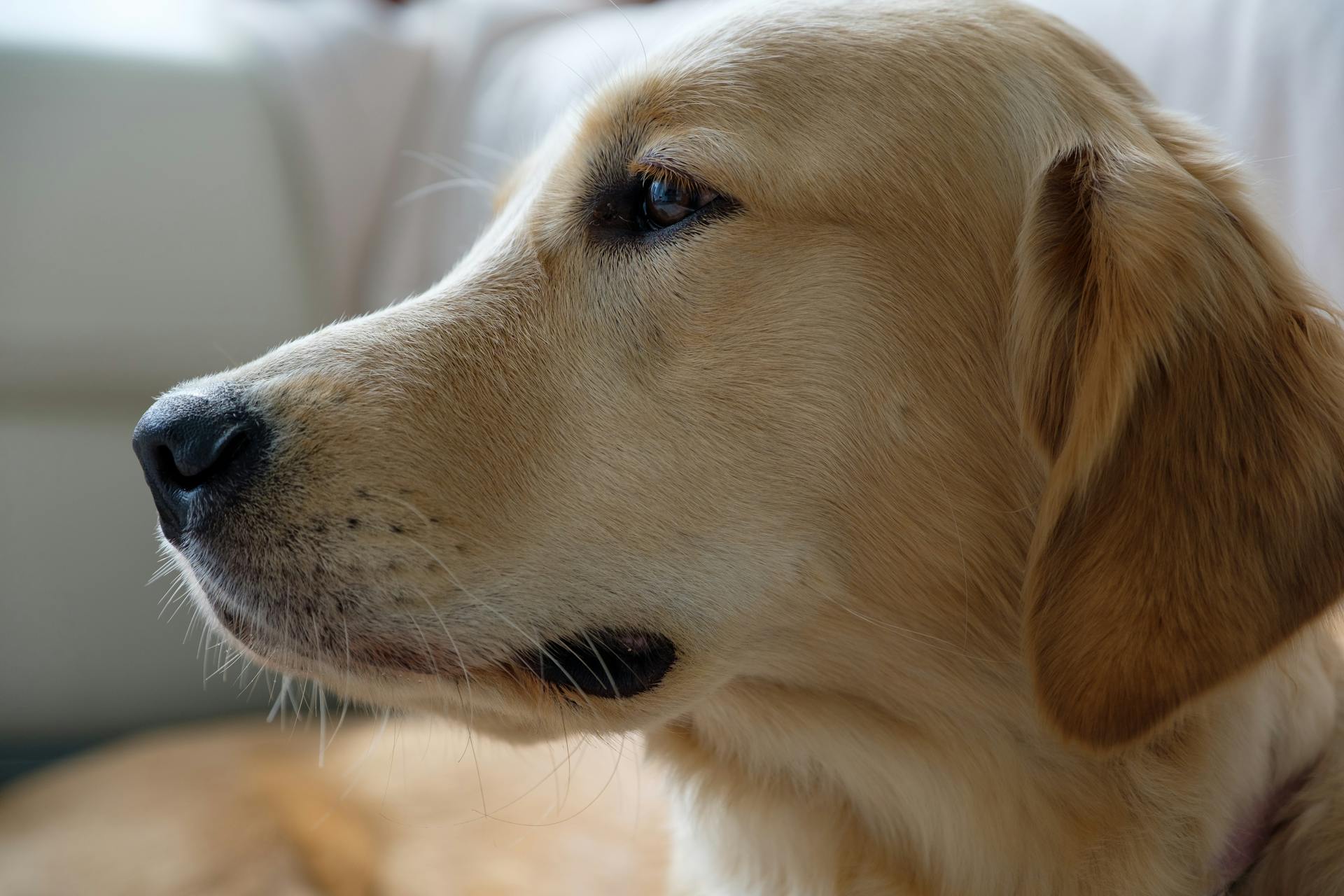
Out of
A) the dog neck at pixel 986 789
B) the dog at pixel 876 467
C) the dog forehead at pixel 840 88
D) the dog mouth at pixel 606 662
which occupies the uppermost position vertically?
the dog forehead at pixel 840 88

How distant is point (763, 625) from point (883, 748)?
9.0 inches

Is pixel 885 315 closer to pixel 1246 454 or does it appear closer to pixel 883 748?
pixel 1246 454

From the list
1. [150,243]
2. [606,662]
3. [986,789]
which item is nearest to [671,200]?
[606,662]

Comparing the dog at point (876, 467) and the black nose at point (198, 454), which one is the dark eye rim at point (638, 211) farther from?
the black nose at point (198, 454)

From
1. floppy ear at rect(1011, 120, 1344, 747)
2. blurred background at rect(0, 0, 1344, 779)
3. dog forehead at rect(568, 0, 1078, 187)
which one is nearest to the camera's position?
floppy ear at rect(1011, 120, 1344, 747)

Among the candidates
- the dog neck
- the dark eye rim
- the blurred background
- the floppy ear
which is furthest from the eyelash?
the blurred background

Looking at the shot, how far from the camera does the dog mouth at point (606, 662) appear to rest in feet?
3.32

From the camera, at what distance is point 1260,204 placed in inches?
43.7

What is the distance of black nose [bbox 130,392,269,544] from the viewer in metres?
0.96

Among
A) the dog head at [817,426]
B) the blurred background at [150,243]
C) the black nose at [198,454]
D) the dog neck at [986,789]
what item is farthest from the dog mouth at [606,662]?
the blurred background at [150,243]

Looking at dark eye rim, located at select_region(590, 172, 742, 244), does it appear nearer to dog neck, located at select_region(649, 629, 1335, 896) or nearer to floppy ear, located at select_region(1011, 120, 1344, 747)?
floppy ear, located at select_region(1011, 120, 1344, 747)

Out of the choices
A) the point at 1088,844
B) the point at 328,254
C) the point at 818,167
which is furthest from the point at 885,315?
the point at 328,254

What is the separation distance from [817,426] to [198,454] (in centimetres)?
57

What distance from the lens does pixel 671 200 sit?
3.51 ft
